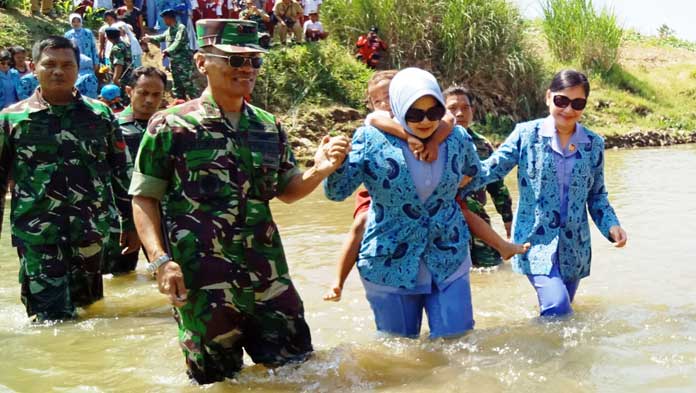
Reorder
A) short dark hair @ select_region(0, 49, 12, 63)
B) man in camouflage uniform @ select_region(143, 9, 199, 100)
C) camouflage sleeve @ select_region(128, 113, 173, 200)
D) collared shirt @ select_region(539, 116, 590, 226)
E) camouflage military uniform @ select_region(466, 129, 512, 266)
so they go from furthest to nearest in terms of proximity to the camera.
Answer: man in camouflage uniform @ select_region(143, 9, 199, 100)
short dark hair @ select_region(0, 49, 12, 63)
camouflage military uniform @ select_region(466, 129, 512, 266)
collared shirt @ select_region(539, 116, 590, 226)
camouflage sleeve @ select_region(128, 113, 173, 200)

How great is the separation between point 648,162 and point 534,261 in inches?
506

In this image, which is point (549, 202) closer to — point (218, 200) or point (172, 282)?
point (218, 200)

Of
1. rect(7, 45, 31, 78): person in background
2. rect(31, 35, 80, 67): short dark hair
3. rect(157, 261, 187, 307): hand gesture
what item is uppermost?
rect(7, 45, 31, 78): person in background

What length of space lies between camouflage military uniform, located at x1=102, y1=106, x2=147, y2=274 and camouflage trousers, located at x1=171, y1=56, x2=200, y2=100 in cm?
657

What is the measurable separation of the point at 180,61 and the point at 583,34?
47.1ft

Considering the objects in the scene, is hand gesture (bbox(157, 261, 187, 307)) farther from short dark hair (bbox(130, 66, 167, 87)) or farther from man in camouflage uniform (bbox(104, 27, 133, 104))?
man in camouflage uniform (bbox(104, 27, 133, 104))

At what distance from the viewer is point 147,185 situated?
3553 millimetres

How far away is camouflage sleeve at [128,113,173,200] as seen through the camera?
139 inches

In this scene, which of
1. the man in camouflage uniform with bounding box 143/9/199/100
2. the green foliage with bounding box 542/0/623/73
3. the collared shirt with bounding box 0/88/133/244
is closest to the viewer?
the collared shirt with bounding box 0/88/133/244

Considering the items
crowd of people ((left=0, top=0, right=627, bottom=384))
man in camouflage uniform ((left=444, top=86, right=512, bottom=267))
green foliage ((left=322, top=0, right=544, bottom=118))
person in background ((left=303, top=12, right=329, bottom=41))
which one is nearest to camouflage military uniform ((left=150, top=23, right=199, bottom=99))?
person in background ((left=303, top=12, right=329, bottom=41))

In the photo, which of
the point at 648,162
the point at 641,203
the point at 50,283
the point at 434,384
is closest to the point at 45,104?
the point at 50,283

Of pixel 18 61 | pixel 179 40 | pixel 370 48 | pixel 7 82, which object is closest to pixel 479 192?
pixel 7 82

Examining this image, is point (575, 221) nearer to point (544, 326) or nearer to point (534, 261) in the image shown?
point (534, 261)

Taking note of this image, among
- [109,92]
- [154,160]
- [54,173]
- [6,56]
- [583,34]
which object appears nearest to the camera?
[154,160]
